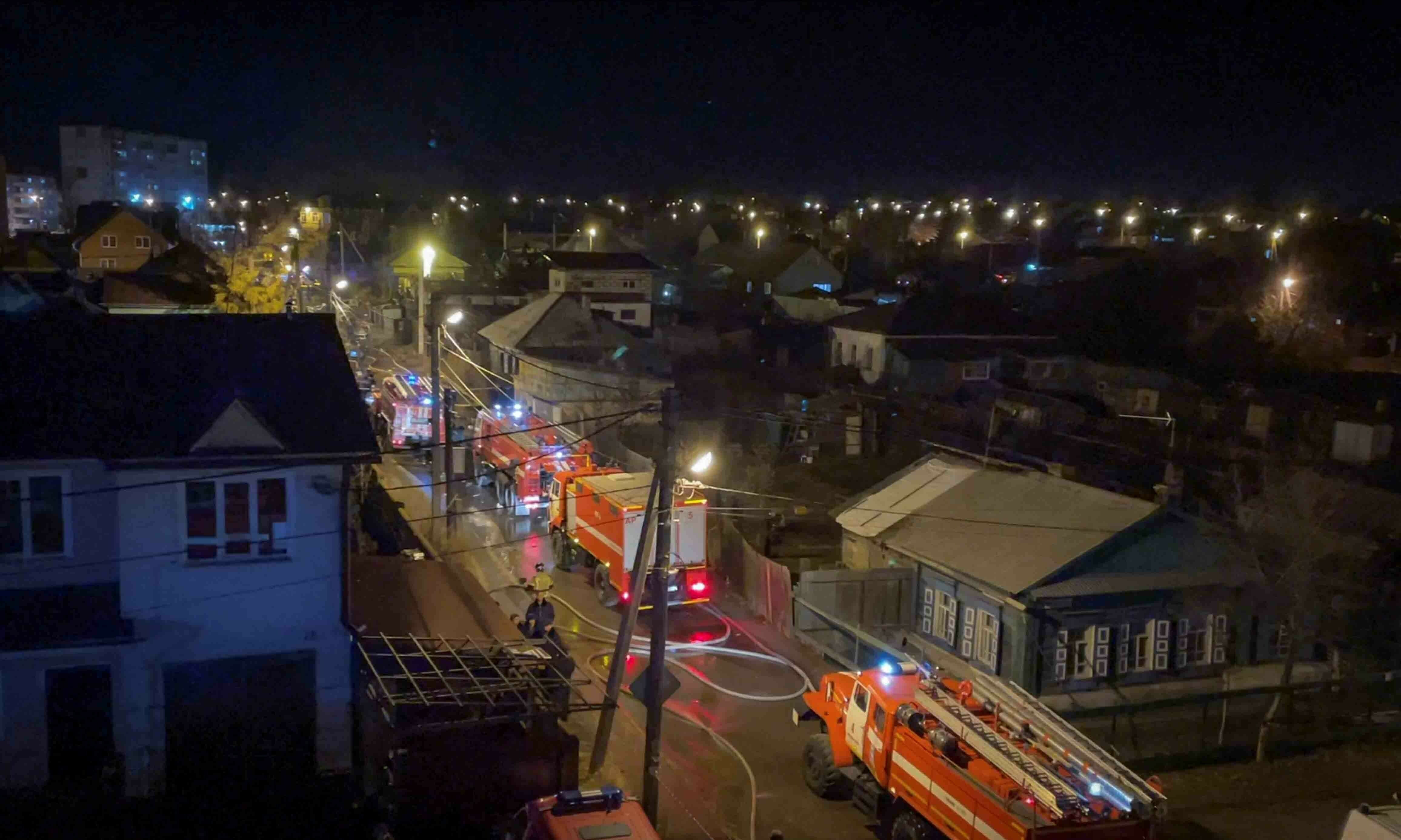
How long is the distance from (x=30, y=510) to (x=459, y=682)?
529 centimetres

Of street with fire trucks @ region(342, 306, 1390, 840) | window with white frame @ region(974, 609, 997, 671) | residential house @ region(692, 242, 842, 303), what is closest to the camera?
street with fire trucks @ region(342, 306, 1390, 840)

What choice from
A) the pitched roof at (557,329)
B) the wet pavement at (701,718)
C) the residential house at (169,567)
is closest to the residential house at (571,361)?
the pitched roof at (557,329)

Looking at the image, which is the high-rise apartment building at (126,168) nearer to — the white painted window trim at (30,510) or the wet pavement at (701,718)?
the wet pavement at (701,718)

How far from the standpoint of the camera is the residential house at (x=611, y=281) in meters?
54.1

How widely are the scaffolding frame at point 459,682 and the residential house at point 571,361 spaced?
1977 cm

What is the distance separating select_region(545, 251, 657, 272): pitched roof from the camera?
54.8 meters

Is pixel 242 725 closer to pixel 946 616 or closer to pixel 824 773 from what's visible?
pixel 824 773

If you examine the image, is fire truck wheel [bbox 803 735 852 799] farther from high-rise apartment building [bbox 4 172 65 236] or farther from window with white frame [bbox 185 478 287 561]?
high-rise apartment building [bbox 4 172 65 236]

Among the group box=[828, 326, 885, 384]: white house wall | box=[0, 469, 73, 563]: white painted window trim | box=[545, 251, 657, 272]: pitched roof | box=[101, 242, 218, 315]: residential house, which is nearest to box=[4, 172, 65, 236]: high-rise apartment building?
box=[101, 242, 218, 315]: residential house

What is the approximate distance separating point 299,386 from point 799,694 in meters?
9.04

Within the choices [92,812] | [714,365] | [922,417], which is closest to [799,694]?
[92,812]

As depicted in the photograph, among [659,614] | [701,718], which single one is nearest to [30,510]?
[659,614]

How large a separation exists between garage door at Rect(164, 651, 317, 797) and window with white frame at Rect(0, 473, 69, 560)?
2.00 meters

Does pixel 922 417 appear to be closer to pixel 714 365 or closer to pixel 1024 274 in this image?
pixel 714 365
